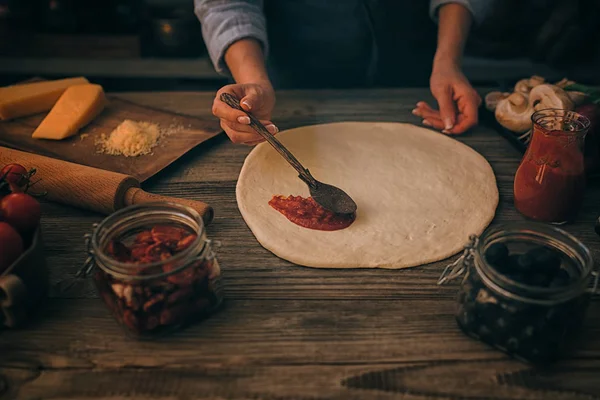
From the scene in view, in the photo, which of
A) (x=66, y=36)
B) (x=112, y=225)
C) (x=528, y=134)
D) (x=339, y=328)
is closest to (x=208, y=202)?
(x=112, y=225)

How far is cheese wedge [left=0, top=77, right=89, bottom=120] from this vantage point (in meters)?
1.72

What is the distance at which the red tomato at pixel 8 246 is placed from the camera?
95 centimetres

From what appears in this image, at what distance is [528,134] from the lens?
157cm

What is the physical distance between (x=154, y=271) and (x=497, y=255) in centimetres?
60

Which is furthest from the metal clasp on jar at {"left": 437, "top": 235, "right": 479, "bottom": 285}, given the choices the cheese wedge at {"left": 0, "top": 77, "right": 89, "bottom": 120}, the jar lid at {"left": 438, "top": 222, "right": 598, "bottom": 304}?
the cheese wedge at {"left": 0, "top": 77, "right": 89, "bottom": 120}

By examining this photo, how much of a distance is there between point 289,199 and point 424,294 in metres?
0.44

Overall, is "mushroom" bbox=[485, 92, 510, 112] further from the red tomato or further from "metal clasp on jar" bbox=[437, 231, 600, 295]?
the red tomato

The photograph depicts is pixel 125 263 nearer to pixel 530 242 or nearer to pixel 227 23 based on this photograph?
pixel 530 242

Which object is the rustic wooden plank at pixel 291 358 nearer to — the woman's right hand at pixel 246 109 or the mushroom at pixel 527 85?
the woman's right hand at pixel 246 109

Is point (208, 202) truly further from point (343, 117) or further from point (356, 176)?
point (343, 117)

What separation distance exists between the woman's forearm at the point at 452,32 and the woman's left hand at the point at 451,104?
0.05 metres

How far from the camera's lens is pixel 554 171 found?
1.19m

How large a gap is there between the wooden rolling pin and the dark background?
165 cm

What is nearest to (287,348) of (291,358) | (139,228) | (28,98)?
(291,358)
